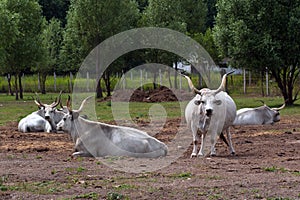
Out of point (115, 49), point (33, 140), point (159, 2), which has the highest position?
point (159, 2)

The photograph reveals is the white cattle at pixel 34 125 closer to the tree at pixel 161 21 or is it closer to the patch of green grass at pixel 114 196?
the patch of green grass at pixel 114 196

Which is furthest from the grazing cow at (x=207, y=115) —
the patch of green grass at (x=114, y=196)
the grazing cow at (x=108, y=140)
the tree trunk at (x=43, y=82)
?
the tree trunk at (x=43, y=82)

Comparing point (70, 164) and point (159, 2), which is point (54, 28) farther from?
point (70, 164)

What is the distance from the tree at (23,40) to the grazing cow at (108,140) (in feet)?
108

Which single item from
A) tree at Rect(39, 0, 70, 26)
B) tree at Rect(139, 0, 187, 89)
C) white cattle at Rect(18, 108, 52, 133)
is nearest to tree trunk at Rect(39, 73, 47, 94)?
tree at Rect(139, 0, 187, 89)

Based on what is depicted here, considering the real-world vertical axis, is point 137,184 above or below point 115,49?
below

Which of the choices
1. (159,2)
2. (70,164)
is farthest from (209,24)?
(70,164)

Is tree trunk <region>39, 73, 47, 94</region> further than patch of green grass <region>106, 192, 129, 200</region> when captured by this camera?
Yes

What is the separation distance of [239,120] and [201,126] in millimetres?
8958

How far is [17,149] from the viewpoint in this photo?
16359 mm

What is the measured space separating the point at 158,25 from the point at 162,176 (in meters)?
38.2

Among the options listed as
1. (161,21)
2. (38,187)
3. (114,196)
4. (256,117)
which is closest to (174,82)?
(161,21)

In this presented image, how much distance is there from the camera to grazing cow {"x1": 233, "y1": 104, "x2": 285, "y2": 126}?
23.2 meters

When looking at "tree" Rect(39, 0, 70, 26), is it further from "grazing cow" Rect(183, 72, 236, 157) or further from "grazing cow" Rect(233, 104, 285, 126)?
"grazing cow" Rect(183, 72, 236, 157)
